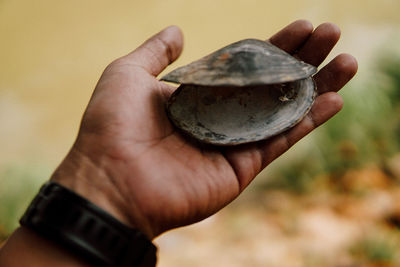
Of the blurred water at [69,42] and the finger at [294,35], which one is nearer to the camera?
the finger at [294,35]

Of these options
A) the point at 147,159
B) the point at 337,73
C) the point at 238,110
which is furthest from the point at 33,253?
the point at 337,73

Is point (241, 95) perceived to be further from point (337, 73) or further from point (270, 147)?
point (337, 73)

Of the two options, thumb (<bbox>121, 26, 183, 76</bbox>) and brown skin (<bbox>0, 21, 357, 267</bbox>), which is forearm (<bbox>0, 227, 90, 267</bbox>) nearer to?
brown skin (<bbox>0, 21, 357, 267</bbox>)

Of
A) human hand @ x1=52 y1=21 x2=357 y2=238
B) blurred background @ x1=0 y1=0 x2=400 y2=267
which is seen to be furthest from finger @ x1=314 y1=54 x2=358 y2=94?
blurred background @ x1=0 y1=0 x2=400 y2=267

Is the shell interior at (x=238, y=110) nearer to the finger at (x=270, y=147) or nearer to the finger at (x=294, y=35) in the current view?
the finger at (x=270, y=147)

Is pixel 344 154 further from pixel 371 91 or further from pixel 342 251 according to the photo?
pixel 342 251

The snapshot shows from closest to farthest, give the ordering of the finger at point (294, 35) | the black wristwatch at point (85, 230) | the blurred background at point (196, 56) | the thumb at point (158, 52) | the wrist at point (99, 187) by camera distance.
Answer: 1. the black wristwatch at point (85, 230)
2. the wrist at point (99, 187)
3. the thumb at point (158, 52)
4. the finger at point (294, 35)
5. the blurred background at point (196, 56)

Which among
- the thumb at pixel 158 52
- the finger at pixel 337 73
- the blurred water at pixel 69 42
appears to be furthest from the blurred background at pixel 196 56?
the thumb at pixel 158 52
